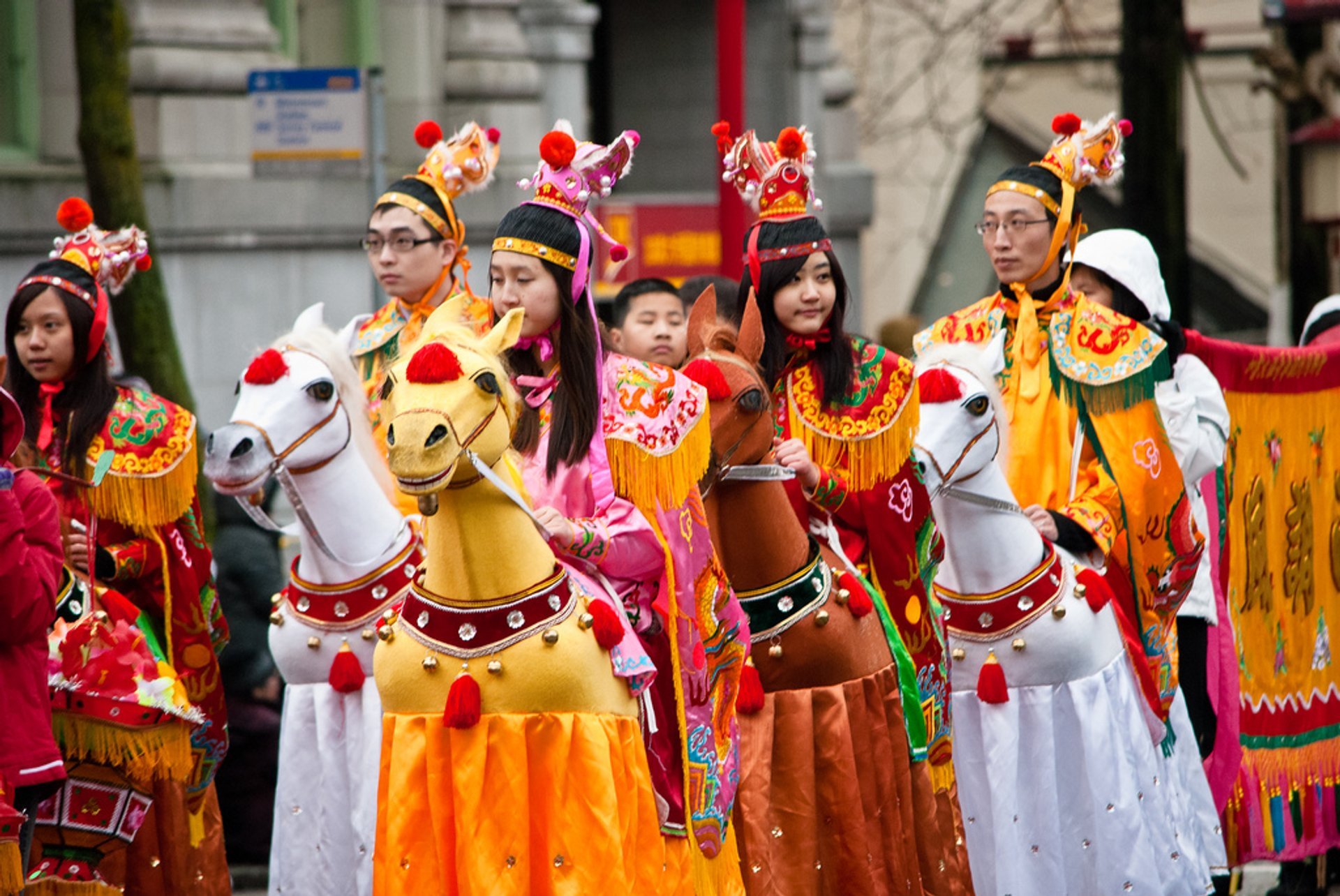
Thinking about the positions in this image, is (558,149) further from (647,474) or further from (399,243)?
(399,243)

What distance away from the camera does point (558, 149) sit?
554cm

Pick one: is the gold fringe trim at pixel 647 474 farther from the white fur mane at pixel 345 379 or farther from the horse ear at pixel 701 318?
the white fur mane at pixel 345 379

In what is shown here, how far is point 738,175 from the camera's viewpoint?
671cm

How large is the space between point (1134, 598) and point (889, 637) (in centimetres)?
142

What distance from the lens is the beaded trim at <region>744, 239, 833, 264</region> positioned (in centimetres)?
654

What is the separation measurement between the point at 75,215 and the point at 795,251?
2.55 meters

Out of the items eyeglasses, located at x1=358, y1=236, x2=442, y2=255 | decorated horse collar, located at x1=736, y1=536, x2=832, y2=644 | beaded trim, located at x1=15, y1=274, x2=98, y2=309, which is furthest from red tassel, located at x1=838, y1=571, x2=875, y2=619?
eyeglasses, located at x1=358, y1=236, x2=442, y2=255

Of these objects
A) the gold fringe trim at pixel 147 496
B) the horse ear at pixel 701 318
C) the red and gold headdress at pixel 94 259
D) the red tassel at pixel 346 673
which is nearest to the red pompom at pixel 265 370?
the gold fringe trim at pixel 147 496

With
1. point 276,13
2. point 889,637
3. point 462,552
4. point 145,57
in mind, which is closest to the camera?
point 462,552

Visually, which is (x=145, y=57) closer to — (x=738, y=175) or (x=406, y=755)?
(x=738, y=175)

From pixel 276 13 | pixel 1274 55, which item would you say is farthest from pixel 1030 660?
pixel 1274 55

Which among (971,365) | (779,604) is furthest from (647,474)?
(971,365)

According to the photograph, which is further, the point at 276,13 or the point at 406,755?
the point at 276,13

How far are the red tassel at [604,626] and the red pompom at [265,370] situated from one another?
2068mm
